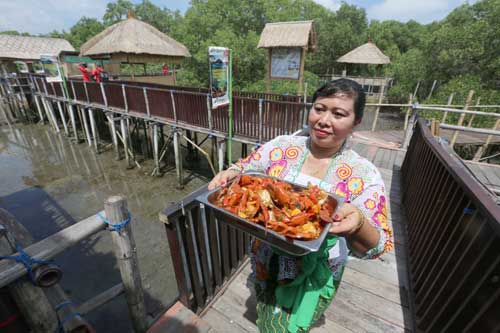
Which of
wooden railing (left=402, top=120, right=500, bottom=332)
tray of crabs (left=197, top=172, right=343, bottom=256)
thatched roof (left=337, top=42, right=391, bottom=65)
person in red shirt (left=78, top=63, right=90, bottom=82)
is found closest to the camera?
tray of crabs (left=197, top=172, right=343, bottom=256)

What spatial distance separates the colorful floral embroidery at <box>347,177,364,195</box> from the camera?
1539 mm

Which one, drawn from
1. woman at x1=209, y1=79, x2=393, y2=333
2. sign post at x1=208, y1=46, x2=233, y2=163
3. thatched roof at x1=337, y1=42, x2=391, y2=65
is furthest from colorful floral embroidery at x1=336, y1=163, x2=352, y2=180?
thatched roof at x1=337, y1=42, x2=391, y2=65

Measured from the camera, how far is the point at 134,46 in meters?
12.1

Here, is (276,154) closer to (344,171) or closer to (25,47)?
(344,171)

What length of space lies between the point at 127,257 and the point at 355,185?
6.64ft

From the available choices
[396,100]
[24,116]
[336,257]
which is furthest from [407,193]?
[24,116]

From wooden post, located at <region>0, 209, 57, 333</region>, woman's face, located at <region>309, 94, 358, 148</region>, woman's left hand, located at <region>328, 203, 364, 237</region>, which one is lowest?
wooden post, located at <region>0, 209, 57, 333</region>

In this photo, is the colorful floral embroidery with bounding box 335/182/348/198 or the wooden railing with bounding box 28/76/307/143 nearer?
the colorful floral embroidery with bounding box 335/182/348/198

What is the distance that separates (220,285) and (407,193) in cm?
359

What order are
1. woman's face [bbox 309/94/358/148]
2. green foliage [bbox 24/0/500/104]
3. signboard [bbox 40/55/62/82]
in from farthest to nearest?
green foliage [bbox 24/0/500/104] < signboard [bbox 40/55/62/82] < woman's face [bbox 309/94/358/148]

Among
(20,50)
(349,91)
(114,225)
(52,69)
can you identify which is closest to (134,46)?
(52,69)

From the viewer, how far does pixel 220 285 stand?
2.57 m

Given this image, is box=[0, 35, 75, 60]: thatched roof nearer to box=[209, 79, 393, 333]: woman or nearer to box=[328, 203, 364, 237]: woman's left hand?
box=[209, 79, 393, 333]: woman

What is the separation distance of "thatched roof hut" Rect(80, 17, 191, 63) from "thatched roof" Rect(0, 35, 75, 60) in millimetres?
12704
